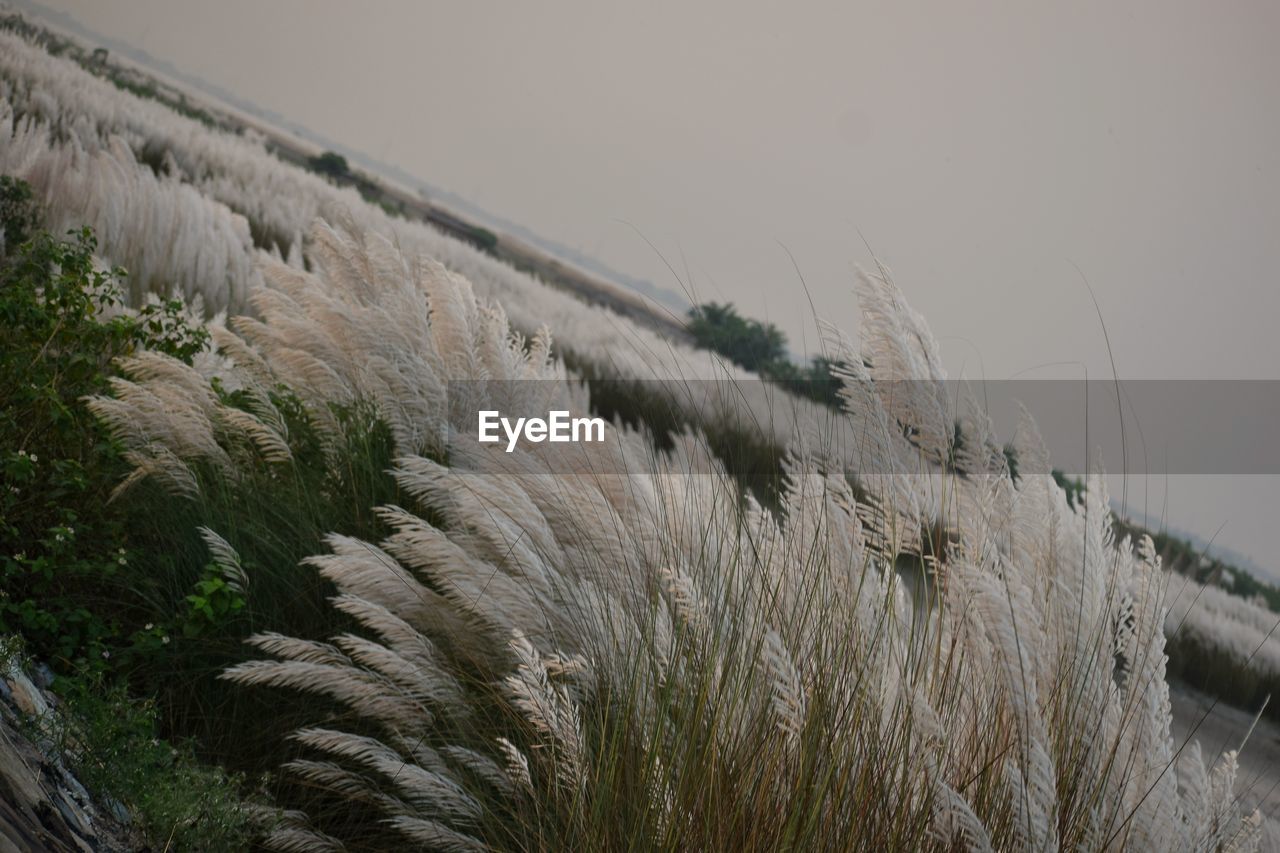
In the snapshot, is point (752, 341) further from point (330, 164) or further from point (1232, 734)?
point (1232, 734)

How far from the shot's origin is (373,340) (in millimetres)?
2197

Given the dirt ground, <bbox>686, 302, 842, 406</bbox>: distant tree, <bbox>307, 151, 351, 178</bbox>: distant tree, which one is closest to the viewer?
the dirt ground

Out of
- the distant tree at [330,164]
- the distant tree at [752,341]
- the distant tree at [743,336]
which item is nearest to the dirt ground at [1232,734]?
the distant tree at [752,341]

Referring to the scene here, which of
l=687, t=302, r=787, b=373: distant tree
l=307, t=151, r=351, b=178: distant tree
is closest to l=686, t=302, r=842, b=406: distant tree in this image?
l=687, t=302, r=787, b=373: distant tree

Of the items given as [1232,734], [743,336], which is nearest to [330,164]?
[743,336]

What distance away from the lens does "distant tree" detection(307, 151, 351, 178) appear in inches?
182

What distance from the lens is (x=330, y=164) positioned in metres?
4.65

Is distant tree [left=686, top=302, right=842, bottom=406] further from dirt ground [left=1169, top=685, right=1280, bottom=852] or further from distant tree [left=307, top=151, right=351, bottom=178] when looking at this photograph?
dirt ground [left=1169, top=685, right=1280, bottom=852]

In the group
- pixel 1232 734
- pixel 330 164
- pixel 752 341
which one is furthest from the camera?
pixel 330 164

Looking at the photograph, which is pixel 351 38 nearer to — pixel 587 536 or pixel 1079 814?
pixel 587 536

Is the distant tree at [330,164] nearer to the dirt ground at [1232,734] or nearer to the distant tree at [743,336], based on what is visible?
the distant tree at [743,336]

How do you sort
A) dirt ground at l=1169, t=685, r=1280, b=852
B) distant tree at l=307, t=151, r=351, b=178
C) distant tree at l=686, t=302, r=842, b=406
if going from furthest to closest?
distant tree at l=307, t=151, r=351, b=178 → distant tree at l=686, t=302, r=842, b=406 → dirt ground at l=1169, t=685, r=1280, b=852

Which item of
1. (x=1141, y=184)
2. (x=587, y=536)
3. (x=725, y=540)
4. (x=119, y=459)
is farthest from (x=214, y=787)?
(x=1141, y=184)

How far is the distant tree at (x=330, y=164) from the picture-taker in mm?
4621
